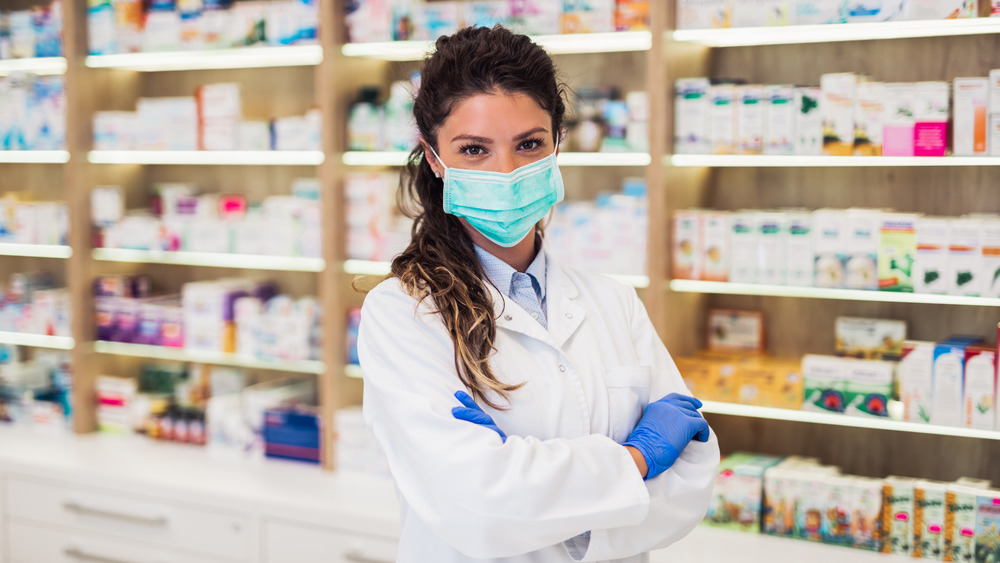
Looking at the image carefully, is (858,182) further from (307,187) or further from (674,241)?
(307,187)

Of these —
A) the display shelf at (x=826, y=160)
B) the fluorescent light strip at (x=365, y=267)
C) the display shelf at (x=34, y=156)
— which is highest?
the display shelf at (x=34, y=156)

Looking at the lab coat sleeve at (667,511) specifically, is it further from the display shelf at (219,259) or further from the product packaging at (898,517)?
the display shelf at (219,259)

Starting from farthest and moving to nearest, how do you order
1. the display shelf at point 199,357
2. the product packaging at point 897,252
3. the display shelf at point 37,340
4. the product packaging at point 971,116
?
the display shelf at point 37,340
the display shelf at point 199,357
the product packaging at point 897,252
the product packaging at point 971,116

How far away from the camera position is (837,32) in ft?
9.50

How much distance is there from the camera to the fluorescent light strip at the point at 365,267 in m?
3.54

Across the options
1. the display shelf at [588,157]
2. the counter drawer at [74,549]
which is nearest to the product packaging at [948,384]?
the display shelf at [588,157]

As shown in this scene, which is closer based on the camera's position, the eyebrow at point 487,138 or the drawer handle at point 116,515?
the eyebrow at point 487,138

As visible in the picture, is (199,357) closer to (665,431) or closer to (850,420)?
(850,420)

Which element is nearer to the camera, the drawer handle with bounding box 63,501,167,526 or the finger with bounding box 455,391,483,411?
the finger with bounding box 455,391,483,411

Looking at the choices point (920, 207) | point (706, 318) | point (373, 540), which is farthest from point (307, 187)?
point (920, 207)

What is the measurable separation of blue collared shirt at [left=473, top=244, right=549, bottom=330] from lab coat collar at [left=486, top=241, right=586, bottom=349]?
0.03 meters

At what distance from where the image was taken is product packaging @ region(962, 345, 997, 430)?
8.80ft

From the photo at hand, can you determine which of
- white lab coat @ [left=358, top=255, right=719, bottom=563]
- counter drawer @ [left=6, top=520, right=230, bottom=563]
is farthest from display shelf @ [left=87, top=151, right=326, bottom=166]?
white lab coat @ [left=358, top=255, right=719, bottom=563]

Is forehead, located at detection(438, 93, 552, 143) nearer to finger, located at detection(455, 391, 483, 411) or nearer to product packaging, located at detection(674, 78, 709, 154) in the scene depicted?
finger, located at detection(455, 391, 483, 411)
